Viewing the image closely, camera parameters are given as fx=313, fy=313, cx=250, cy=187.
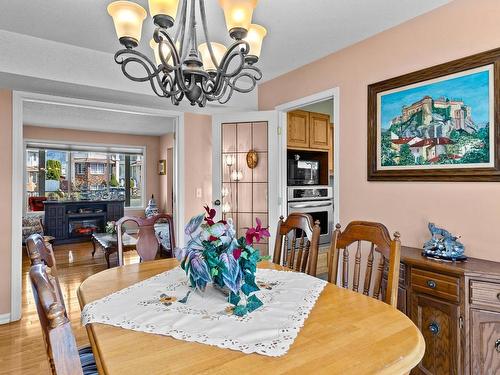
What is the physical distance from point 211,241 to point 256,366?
0.53 m

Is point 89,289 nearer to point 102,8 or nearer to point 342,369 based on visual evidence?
point 342,369

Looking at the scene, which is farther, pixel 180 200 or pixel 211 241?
pixel 180 200

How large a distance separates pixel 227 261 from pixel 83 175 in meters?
7.22

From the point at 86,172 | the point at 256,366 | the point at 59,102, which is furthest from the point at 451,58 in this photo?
the point at 86,172

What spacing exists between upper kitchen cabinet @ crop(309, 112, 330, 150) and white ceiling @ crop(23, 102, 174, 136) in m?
2.39

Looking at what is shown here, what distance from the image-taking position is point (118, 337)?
992 mm

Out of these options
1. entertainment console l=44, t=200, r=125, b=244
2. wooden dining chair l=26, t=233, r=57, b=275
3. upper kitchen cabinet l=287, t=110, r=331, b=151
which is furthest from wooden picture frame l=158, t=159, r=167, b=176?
wooden dining chair l=26, t=233, r=57, b=275

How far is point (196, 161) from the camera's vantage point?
157 inches

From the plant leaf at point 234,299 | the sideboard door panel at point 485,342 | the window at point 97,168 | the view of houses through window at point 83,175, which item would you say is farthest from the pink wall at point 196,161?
the window at point 97,168

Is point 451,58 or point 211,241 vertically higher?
point 451,58

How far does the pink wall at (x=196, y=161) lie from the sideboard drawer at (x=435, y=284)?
2.71m

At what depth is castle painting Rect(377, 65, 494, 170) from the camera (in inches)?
74.4

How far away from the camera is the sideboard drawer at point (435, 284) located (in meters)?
1.67

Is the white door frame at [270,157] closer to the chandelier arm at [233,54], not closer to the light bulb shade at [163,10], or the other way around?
the chandelier arm at [233,54]
